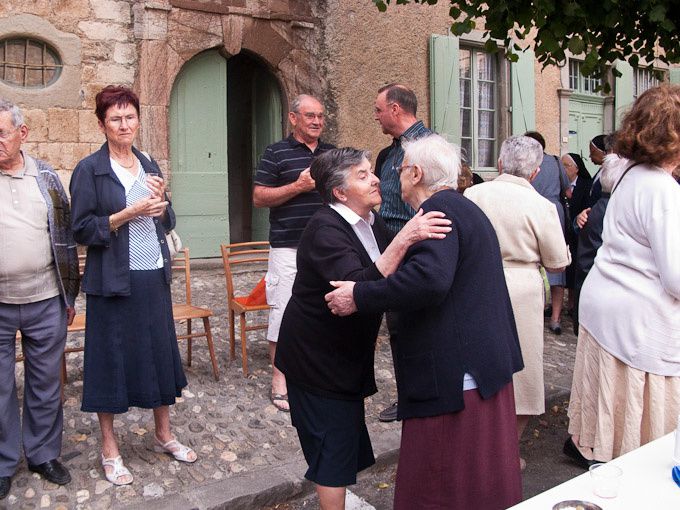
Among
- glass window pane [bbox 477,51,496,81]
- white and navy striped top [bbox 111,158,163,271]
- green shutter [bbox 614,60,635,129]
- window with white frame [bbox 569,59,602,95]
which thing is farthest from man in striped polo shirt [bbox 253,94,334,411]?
green shutter [bbox 614,60,635,129]

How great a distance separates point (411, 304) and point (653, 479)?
87cm

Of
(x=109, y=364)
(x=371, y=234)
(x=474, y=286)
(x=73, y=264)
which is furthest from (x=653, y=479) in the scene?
(x=73, y=264)

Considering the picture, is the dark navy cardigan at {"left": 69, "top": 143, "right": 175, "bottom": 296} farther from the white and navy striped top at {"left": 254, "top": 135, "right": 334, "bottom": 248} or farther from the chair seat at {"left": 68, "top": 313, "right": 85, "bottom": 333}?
the white and navy striped top at {"left": 254, "top": 135, "right": 334, "bottom": 248}

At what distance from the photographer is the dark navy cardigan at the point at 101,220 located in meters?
3.52

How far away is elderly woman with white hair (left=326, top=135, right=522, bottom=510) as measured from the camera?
2447mm

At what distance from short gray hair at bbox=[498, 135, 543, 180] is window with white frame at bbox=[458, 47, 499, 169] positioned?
6.35 meters

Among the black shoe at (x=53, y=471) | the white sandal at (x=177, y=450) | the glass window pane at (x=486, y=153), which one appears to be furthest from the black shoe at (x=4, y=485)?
the glass window pane at (x=486, y=153)

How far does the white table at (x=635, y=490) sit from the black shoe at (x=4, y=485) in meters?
2.65

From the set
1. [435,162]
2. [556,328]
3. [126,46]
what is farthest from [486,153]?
[435,162]

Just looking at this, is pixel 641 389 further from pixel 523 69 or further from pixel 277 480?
pixel 523 69

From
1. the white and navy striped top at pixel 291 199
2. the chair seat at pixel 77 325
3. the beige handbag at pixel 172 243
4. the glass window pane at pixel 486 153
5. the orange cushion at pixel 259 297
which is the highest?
the glass window pane at pixel 486 153

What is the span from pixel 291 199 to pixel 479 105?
668cm

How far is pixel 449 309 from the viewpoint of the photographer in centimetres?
248

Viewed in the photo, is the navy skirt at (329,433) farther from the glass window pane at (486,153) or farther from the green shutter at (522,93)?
the green shutter at (522,93)
